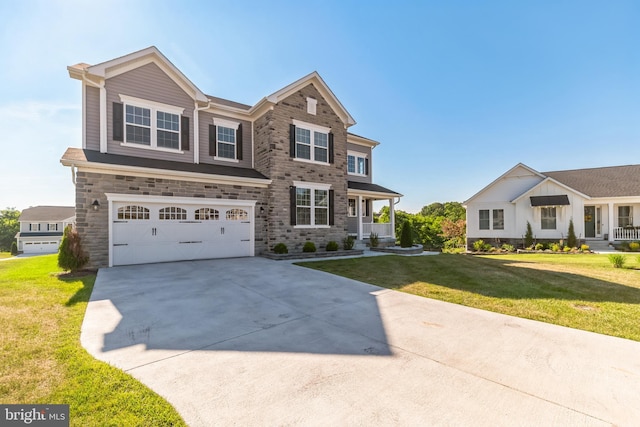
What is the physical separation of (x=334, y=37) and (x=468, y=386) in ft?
47.6

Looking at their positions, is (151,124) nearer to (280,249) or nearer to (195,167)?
(195,167)

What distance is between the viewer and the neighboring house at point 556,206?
18.8 m

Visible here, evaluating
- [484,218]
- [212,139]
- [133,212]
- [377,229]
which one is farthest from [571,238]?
[133,212]

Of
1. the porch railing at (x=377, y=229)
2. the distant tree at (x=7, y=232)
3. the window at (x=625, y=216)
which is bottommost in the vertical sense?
the distant tree at (x=7, y=232)

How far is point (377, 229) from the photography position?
18.2 metres

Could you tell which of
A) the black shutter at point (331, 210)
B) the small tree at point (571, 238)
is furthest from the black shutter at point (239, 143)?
the small tree at point (571, 238)

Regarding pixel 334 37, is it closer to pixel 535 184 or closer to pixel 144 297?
pixel 144 297

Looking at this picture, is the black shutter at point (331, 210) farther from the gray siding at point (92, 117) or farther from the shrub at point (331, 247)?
the gray siding at point (92, 117)

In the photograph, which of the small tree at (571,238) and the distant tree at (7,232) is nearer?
the small tree at (571,238)

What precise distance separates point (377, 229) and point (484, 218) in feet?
32.4

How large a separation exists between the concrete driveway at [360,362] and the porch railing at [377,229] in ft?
39.5

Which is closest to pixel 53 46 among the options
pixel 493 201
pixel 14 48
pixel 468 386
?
pixel 14 48

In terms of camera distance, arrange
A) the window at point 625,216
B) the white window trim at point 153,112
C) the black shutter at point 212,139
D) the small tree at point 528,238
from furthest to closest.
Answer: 1. the small tree at point 528,238
2. the window at point 625,216
3. the black shutter at point 212,139
4. the white window trim at point 153,112

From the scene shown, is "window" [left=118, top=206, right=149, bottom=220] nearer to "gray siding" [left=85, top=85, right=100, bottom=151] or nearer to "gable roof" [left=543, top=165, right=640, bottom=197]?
"gray siding" [left=85, top=85, right=100, bottom=151]
